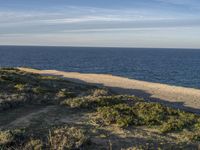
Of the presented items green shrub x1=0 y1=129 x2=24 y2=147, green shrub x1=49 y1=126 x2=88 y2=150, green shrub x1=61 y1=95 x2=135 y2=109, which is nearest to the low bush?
green shrub x1=61 y1=95 x2=135 y2=109

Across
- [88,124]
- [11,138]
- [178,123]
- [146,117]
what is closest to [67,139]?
[11,138]

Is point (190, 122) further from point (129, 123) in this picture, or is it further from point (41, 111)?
point (41, 111)

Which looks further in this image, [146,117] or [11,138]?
[146,117]

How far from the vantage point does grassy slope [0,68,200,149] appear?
1263 cm

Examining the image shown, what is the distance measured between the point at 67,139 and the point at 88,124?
326 centimetres

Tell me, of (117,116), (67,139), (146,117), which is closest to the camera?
(67,139)

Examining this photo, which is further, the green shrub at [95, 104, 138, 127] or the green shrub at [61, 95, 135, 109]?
the green shrub at [61, 95, 135, 109]

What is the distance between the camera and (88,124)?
15.5m

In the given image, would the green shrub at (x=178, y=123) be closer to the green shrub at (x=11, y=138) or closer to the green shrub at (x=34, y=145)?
the green shrub at (x=34, y=145)

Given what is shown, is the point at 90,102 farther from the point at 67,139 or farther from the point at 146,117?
the point at 67,139

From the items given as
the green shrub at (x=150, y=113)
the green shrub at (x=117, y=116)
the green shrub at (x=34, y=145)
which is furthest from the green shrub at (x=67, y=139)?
the green shrub at (x=150, y=113)

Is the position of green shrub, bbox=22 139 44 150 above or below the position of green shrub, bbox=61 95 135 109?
below

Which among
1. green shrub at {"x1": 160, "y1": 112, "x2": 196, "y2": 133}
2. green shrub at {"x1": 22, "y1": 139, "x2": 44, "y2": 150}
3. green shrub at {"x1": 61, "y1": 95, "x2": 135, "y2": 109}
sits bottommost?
green shrub at {"x1": 160, "y1": 112, "x2": 196, "y2": 133}

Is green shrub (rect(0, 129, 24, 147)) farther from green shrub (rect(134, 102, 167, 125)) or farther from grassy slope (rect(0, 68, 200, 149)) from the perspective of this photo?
green shrub (rect(134, 102, 167, 125))
